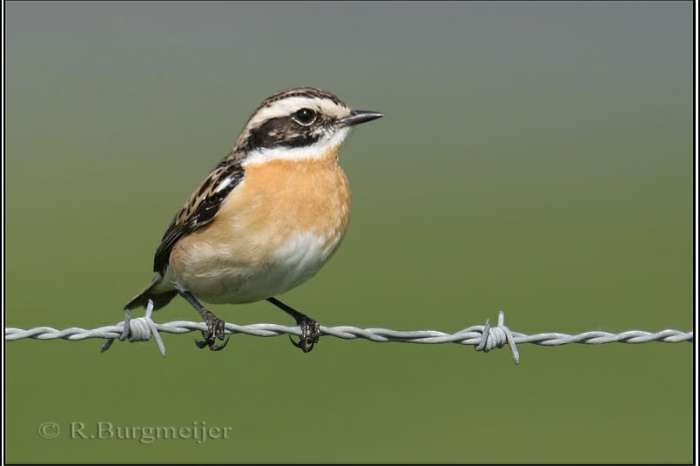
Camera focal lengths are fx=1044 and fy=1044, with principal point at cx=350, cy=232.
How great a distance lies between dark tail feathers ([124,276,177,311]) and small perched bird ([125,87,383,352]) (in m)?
0.22

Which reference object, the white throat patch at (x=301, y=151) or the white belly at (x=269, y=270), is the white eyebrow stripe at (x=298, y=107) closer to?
the white throat patch at (x=301, y=151)

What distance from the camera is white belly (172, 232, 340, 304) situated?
5871 millimetres

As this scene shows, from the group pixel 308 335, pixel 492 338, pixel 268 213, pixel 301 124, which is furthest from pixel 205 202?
pixel 492 338

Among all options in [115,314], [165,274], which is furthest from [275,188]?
[115,314]

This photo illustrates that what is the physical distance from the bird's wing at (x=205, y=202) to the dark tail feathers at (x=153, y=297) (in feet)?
1.35

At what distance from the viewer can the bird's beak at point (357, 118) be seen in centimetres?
636

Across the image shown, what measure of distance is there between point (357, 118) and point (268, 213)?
0.89m

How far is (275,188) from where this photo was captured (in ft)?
19.8

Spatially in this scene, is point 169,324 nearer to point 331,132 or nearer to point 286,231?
point 286,231

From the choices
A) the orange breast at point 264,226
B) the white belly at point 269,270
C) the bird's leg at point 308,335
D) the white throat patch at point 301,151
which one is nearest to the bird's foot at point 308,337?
the bird's leg at point 308,335

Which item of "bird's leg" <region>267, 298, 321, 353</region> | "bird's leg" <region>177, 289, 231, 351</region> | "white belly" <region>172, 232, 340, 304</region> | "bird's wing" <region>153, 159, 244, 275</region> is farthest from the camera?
"bird's leg" <region>267, 298, 321, 353</region>

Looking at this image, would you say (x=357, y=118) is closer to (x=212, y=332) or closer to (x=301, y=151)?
(x=301, y=151)

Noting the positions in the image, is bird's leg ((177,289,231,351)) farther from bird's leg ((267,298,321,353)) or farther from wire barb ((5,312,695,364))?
wire barb ((5,312,695,364))

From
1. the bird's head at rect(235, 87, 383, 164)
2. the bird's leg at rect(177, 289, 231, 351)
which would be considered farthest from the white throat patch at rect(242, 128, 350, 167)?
the bird's leg at rect(177, 289, 231, 351)
